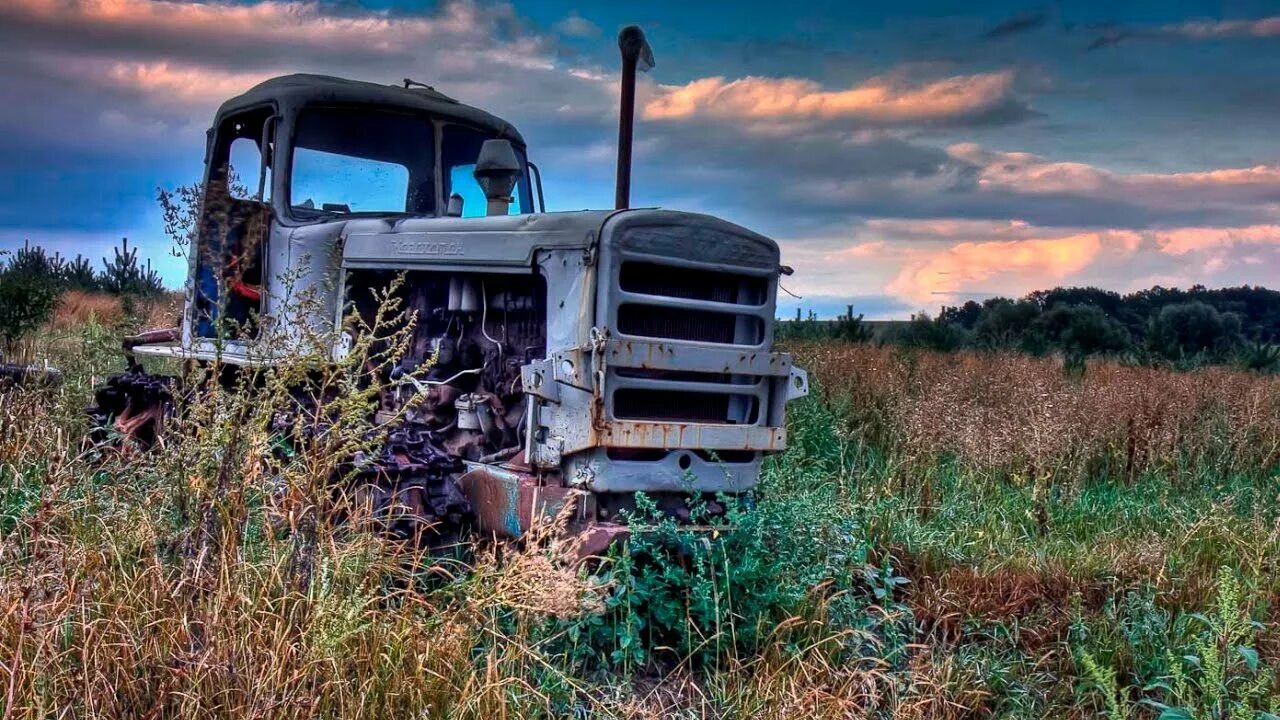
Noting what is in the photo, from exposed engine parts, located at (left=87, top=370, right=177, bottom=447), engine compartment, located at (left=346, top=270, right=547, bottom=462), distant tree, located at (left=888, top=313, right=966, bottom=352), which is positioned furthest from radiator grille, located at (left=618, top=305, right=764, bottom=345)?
distant tree, located at (left=888, top=313, right=966, bottom=352)

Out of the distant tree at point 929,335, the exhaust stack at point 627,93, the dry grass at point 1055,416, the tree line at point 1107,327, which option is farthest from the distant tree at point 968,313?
the exhaust stack at point 627,93

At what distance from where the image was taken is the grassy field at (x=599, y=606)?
3477 millimetres

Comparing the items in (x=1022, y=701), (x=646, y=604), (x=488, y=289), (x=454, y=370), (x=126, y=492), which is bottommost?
(x=1022, y=701)

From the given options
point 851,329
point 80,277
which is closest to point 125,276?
point 80,277

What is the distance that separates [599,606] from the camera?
4023mm

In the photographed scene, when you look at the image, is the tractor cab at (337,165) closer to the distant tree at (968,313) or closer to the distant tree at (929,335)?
the distant tree at (929,335)

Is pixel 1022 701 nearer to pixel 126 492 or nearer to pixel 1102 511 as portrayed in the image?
pixel 1102 511

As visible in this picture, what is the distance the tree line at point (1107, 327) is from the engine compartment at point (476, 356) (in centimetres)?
934

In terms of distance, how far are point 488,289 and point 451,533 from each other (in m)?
1.16

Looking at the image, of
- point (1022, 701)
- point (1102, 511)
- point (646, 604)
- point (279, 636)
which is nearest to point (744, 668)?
point (646, 604)

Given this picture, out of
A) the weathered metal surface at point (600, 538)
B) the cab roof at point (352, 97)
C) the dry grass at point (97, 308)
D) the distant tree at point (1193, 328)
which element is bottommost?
the weathered metal surface at point (600, 538)

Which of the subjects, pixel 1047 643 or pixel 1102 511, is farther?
pixel 1102 511

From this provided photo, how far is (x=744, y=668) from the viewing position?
4.25m

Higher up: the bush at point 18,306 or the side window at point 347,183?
the side window at point 347,183
